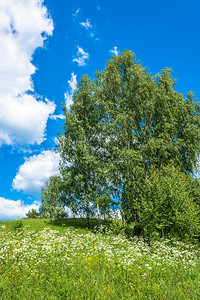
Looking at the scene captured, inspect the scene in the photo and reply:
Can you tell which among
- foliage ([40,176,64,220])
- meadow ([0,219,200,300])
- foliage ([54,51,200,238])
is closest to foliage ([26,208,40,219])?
foliage ([40,176,64,220])

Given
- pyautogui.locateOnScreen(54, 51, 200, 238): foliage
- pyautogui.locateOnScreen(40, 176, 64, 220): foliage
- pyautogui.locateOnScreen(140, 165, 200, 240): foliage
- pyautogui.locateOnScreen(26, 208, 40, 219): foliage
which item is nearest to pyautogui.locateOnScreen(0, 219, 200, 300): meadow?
pyautogui.locateOnScreen(140, 165, 200, 240): foliage

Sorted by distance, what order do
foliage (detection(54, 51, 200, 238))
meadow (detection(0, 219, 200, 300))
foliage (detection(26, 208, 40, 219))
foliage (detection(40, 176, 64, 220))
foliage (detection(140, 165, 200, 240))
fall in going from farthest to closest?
1. foliage (detection(26, 208, 40, 219))
2. foliage (detection(40, 176, 64, 220))
3. foliage (detection(54, 51, 200, 238))
4. foliage (detection(140, 165, 200, 240))
5. meadow (detection(0, 219, 200, 300))

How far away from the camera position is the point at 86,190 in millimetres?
22609

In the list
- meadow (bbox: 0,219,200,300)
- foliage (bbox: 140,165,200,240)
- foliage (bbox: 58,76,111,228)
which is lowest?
meadow (bbox: 0,219,200,300)

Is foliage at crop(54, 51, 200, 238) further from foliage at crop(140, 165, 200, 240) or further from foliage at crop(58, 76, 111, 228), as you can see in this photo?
foliage at crop(140, 165, 200, 240)

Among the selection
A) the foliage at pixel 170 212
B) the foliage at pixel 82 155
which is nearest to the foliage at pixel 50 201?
the foliage at pixel 82 155

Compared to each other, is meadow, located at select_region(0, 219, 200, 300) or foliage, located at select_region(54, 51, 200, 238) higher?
foliage, located at select_region(54, 51, 200, 238)

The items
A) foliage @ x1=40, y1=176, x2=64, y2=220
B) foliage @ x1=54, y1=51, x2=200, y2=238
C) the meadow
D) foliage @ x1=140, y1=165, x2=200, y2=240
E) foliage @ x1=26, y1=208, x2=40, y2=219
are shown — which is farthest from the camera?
foliage @ x1=26, y1=208, x2=40, y2=219

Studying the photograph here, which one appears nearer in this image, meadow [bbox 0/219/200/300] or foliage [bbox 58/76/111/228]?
meadow [bbox 0/219/200/300]

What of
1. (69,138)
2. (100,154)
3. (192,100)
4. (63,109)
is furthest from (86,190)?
(192,100)

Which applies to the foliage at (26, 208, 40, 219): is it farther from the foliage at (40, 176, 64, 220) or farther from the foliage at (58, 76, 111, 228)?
the foliage at (58, 76, 111, 228)

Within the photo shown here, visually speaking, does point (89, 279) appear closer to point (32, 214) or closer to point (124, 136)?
point (124, 136)

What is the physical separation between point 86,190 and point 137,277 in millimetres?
16021

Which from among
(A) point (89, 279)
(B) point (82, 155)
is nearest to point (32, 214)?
(B) point (82, 155)
